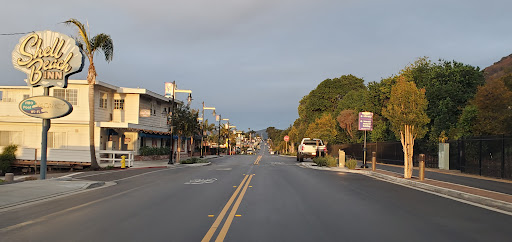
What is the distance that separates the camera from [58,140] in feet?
116

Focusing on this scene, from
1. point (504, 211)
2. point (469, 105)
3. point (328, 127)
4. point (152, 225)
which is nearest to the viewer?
point (152, 225)

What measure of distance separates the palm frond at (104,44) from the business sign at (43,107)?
30.4 feet

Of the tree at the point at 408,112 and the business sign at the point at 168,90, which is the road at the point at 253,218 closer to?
the tree at the point at 408,112

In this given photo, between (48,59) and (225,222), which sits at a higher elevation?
(48,59)

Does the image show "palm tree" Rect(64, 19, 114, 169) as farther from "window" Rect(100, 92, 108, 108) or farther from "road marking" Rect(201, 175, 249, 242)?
"road marking" Rect(201, 175, 249, 242)

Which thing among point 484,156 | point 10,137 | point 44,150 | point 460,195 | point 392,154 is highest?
point 10,137

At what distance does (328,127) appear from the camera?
175 ft

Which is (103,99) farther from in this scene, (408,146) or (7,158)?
(408,146)

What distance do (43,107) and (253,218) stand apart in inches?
548

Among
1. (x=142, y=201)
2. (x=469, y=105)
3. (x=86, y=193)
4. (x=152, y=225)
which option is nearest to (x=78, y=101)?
(x=86, y=193)

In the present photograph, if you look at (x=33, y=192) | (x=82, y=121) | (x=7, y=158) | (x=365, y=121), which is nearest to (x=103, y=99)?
(x=82, y=121)

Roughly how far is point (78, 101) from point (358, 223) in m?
32.9

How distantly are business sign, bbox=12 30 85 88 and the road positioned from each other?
828 centimetres

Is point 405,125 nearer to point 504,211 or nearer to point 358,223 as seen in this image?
point 504,211
